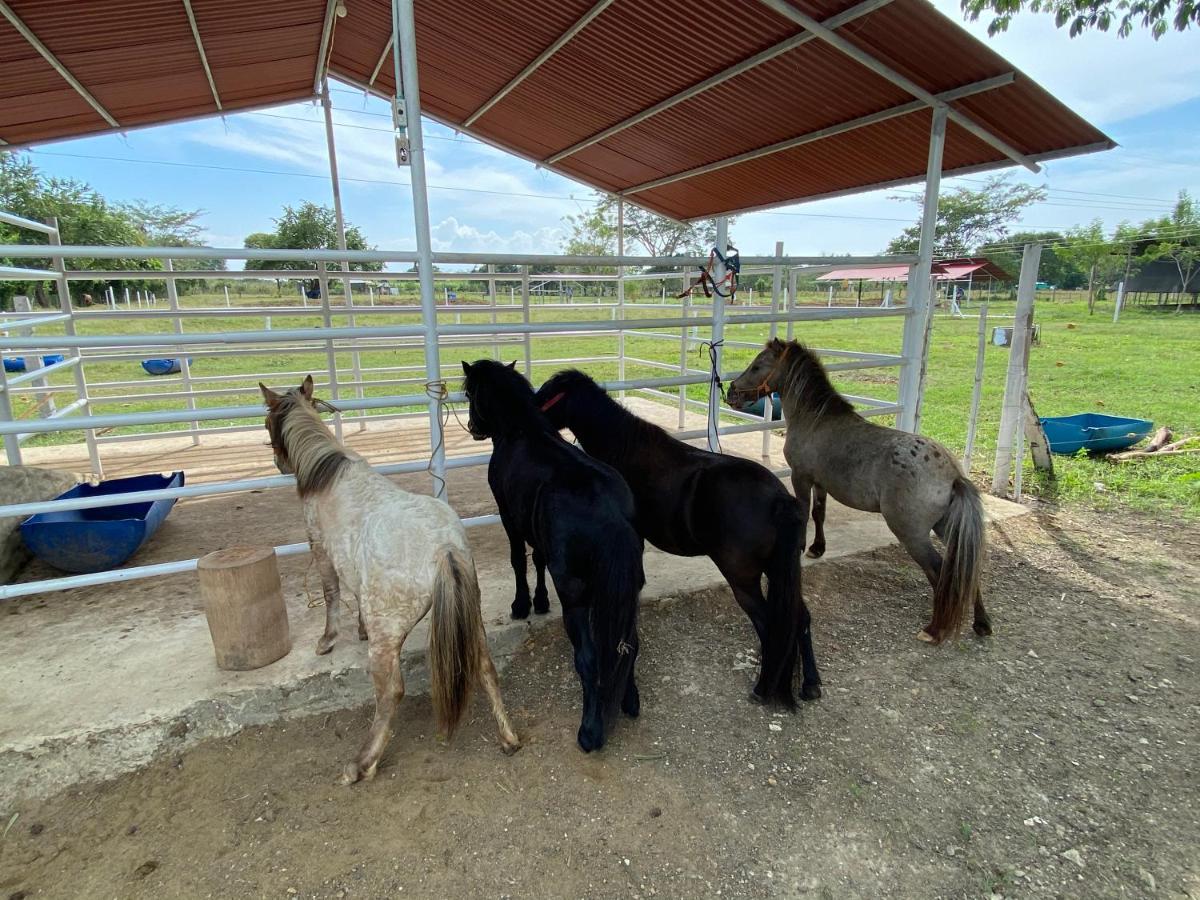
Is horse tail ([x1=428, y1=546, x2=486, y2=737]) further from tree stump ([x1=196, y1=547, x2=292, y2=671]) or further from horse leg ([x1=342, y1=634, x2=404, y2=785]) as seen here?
A: tree stump ([x1=196, y1=547, x2=292, y2=671])

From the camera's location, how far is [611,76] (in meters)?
4.14

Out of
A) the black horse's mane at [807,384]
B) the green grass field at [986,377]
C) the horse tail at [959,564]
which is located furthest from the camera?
the green grass field at [986,377]

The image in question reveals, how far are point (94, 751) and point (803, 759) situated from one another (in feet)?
8.61

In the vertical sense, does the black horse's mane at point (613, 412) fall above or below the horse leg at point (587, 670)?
above

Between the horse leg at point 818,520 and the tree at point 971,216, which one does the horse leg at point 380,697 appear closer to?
the horse leg at point 818,520

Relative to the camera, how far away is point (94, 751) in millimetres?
2184

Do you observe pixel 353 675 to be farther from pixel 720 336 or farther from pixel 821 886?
pixel 720 336

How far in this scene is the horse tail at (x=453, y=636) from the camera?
205 cm

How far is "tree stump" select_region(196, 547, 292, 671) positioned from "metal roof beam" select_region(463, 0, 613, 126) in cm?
338

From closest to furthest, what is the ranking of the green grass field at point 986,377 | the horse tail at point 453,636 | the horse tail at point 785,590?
the horse tail at point 453,636 → the horse tail at point 785,590 → the green grass field at point 986,377

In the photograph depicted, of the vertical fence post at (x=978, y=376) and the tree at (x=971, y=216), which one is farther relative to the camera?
the tree at (x=971, y=216)

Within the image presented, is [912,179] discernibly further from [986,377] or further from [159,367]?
[159,367]

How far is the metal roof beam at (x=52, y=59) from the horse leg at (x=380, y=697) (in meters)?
3.95

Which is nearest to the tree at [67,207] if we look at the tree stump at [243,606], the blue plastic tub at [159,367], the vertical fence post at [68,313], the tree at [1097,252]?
the blue plastic tub at [159,367]
